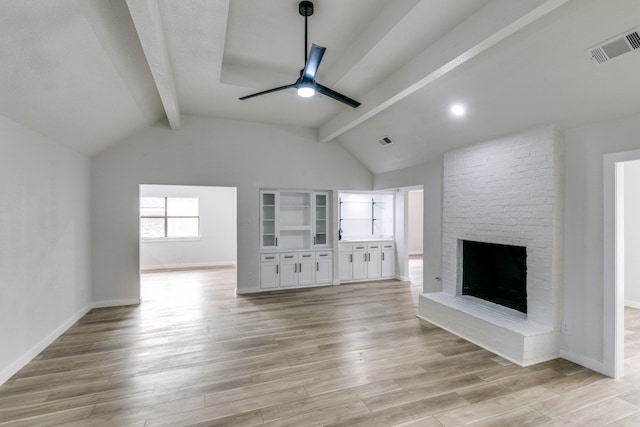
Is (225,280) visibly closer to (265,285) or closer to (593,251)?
(265,285)

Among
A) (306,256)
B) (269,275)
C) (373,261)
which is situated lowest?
(269,275)

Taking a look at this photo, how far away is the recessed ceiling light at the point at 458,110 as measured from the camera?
380 cm

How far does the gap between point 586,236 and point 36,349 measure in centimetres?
594

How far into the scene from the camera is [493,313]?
12.5 feet

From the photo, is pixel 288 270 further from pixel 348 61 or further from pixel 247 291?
pixel 348 61

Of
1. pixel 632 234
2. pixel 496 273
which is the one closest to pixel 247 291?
pixel 496 273

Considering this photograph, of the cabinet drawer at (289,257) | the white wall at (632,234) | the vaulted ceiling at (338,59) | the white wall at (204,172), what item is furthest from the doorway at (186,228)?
the white wall at (632,234)

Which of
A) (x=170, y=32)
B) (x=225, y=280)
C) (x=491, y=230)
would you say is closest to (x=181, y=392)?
(x=170, y=32)

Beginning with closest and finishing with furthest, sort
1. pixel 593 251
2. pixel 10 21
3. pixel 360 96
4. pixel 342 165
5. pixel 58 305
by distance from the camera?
pixel 10 21 → pixel 593 251 → pixel 58 305 → pixel 360 96 → pixel 342 165

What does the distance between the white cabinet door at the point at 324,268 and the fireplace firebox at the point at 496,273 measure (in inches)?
110

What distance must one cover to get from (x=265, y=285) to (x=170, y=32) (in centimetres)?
454

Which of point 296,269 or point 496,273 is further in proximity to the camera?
point 296,269

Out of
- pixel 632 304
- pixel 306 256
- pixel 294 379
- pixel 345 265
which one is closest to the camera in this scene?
pixel 294 379

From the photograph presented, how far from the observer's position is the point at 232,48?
11.7ft
